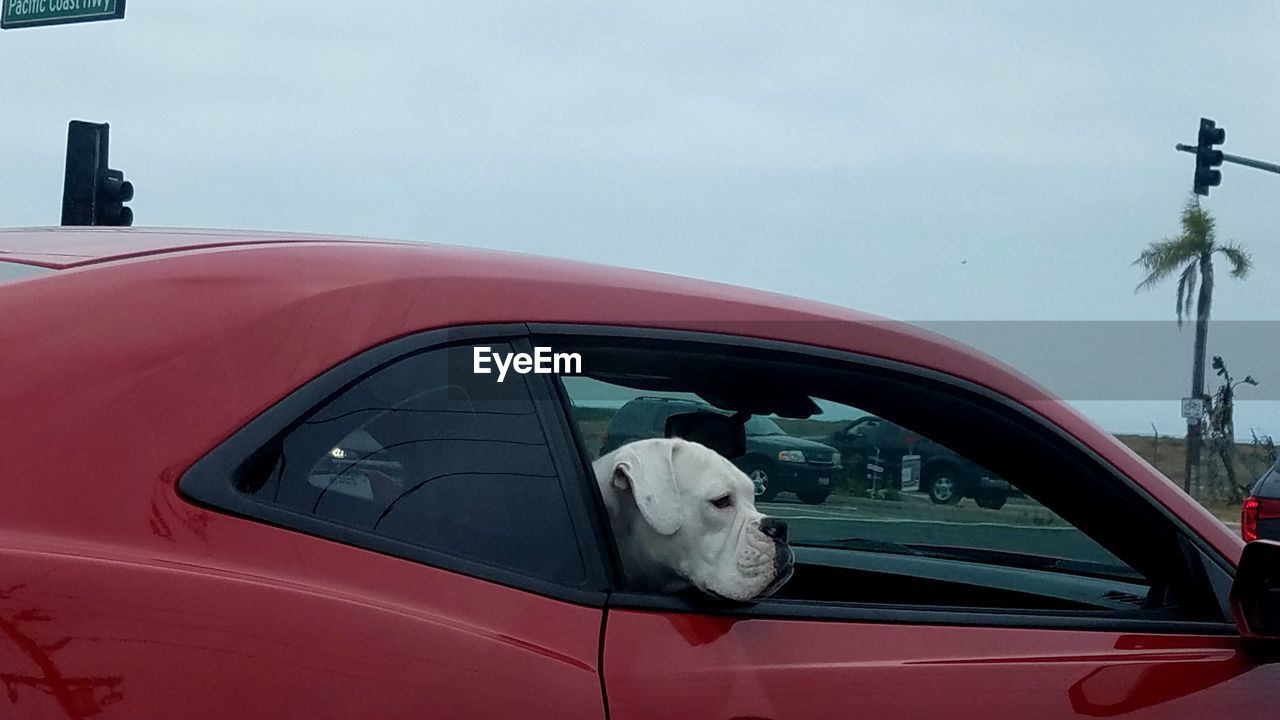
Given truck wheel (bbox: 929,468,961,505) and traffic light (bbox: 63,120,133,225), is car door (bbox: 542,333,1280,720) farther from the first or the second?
traffic light (bbox: 63,120,133,225)

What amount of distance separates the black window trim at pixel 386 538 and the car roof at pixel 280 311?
18 mm

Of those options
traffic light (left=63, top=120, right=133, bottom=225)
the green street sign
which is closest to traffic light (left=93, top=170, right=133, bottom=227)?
traffic light (left=63, top=120, right=133, bottom=225)

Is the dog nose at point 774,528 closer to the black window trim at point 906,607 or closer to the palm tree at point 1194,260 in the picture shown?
the black window trim at point 906,607

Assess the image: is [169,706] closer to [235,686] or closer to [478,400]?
[235,686]

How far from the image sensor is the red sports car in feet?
5.62

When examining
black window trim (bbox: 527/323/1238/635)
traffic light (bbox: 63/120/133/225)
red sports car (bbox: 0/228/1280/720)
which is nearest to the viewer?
red sports car (bbox: 0/228/1280/720)

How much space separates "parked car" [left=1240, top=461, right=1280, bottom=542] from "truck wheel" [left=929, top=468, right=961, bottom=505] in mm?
5546

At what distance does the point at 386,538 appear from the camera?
1.95m

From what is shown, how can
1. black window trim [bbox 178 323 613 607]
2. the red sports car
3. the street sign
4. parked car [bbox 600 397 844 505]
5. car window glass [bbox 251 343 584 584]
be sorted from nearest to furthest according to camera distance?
the red sports car → black window trim [bbox 178 323 613 607] → car window glass [bbox 251 343 584 584] → parked car [bbox 600 397 844 505] → the street sign

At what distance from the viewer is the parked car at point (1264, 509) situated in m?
7.84

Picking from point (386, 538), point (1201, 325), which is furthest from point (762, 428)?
point (1201, 325)

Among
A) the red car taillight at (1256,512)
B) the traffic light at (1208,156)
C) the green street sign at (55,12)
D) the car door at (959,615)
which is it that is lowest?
the red car taillight at (1256,512)

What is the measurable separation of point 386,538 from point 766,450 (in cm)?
116

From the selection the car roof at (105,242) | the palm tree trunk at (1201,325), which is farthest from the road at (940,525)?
the palm tree trunk at (1201,325)
